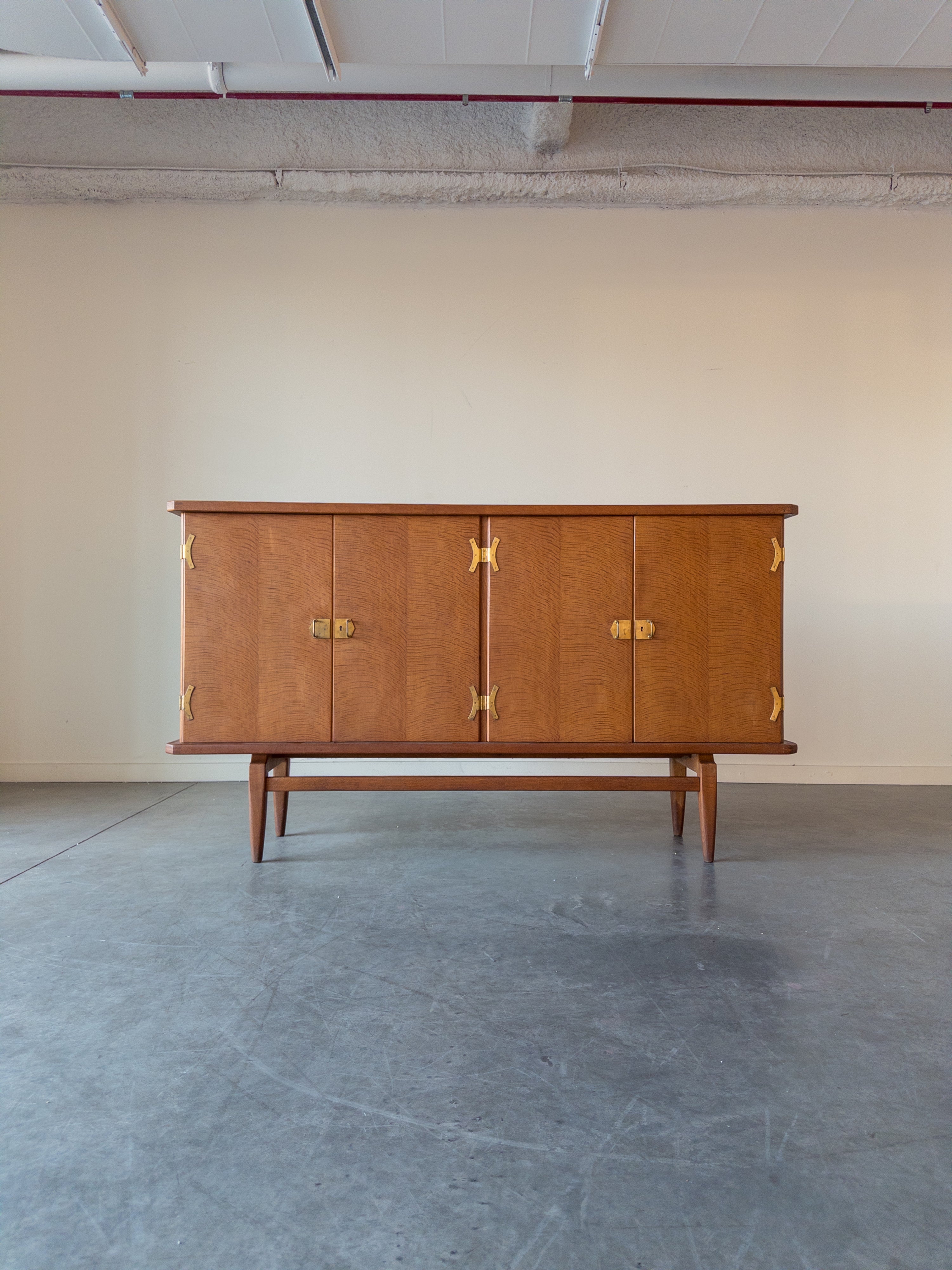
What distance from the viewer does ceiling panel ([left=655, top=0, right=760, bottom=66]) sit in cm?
238

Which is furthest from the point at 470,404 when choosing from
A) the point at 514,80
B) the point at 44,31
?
the point at 44,31

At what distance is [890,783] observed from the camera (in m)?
3.75

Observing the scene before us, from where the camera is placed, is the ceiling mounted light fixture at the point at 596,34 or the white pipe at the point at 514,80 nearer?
the ceiling mounted light fixture at the point at 596,34

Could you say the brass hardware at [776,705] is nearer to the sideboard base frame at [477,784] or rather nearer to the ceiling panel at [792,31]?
the sideboard base frame at [477,784]

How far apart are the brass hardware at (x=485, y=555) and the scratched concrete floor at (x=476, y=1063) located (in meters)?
0.89

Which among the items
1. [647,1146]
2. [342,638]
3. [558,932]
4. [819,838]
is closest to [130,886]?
[342,638]

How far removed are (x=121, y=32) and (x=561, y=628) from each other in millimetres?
2366

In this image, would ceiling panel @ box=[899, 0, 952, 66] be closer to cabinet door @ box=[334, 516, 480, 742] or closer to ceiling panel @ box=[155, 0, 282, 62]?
ceiling panel @ box=[155, 0, 282, 62]

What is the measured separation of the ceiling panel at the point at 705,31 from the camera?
238 cm

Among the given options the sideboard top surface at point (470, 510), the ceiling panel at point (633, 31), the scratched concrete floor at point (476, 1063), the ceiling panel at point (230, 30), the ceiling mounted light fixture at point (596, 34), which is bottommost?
the scratched concrete floor at point (476, 1063)

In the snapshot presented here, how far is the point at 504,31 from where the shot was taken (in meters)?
2.49

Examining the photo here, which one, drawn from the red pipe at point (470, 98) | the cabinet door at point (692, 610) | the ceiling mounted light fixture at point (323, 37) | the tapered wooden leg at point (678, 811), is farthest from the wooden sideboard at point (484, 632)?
the red pipe at point (470, 98)

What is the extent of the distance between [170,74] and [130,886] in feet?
10.3

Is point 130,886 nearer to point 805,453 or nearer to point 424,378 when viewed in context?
point 424,378
